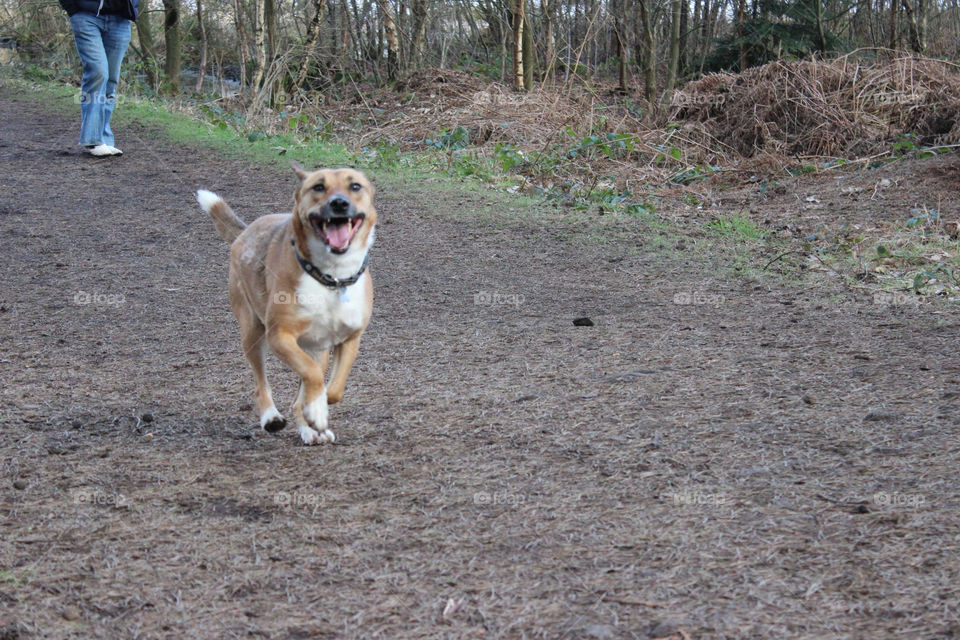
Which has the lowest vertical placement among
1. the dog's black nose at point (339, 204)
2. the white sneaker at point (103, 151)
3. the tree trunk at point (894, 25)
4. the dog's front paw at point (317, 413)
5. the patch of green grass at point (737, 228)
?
the dog's front paw at point (317, 413)

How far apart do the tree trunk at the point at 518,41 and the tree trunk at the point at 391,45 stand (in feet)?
8.77

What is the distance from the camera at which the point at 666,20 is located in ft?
73.6

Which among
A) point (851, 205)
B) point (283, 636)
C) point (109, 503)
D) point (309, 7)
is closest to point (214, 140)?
point (309, 7)

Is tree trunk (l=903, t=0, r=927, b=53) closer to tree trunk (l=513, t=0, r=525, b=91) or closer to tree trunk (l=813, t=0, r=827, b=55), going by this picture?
tree trunk (l=813, t=0, r=827, b=55)

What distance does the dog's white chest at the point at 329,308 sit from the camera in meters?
4.11

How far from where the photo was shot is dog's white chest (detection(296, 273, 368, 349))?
13.5ft

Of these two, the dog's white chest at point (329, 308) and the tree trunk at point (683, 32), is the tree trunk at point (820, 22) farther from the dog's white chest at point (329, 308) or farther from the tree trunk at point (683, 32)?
the dog's white chest at point (329, 308)

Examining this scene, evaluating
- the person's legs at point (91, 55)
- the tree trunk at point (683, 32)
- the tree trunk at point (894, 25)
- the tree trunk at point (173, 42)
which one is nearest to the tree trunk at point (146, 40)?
the tree trunk at point (173, 42)

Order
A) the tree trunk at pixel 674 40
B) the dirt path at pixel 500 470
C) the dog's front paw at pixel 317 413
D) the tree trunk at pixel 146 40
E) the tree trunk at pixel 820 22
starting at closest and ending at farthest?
the dirt path at pixel 500 470, the dog's front paw at pixel 317 413, the tree trunk at pixel 674 40, the tree trunk at pixel 820 22, the tree trunk at pixel 146 40

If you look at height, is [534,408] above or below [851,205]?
below

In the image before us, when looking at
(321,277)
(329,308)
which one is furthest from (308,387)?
(321,277)

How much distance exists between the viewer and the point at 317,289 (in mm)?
4109

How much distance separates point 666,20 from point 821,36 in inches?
251

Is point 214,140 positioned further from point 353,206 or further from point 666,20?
point 666,20
